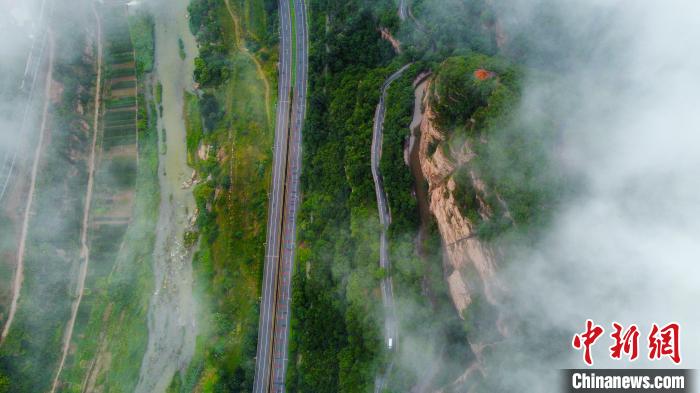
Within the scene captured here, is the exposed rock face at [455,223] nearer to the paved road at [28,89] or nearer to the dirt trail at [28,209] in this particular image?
the dirt trail at [28,209]

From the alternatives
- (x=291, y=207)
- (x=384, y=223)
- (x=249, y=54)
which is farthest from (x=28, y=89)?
(x=384, y=223)

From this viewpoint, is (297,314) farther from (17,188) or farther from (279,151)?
(17,188)

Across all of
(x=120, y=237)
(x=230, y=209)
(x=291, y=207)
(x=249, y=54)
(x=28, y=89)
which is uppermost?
(x=249, y=54)

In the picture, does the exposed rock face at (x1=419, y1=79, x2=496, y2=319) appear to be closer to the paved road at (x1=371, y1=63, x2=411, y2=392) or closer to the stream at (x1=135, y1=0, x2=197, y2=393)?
the paved road at (x1=371, y1=63, x2=411, y2=392)

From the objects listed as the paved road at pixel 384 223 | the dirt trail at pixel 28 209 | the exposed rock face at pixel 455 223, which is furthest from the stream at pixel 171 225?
the exposed rock face at pixel 455 223

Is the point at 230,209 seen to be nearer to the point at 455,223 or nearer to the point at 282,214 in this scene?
the point at 282,214
